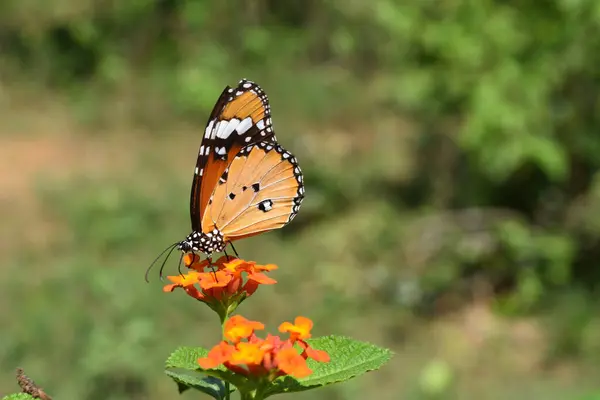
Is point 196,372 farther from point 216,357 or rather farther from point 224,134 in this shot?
point 224,134

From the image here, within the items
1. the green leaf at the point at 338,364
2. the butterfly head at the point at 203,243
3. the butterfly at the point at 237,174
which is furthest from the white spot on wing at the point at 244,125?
the green leaf at the point at 338,364

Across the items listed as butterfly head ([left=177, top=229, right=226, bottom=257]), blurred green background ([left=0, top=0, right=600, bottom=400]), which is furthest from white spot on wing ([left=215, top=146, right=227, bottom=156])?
blurred green background ([left=0, top=0, right=600, bottom=400])

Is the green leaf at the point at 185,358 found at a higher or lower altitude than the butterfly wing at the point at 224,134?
lower

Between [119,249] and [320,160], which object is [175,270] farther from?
[320,160]

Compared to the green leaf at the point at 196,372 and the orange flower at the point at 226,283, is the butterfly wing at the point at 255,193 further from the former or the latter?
the green leaf at the point at 196,372

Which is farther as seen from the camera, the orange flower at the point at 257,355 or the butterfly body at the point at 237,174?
the butterfly body at the point at 237,174

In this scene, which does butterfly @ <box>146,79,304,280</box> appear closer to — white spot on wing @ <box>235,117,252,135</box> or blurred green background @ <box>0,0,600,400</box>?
white spot on wing @ <box>235,117,252,135</box>

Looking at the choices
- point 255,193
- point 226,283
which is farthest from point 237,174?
point 226,283
